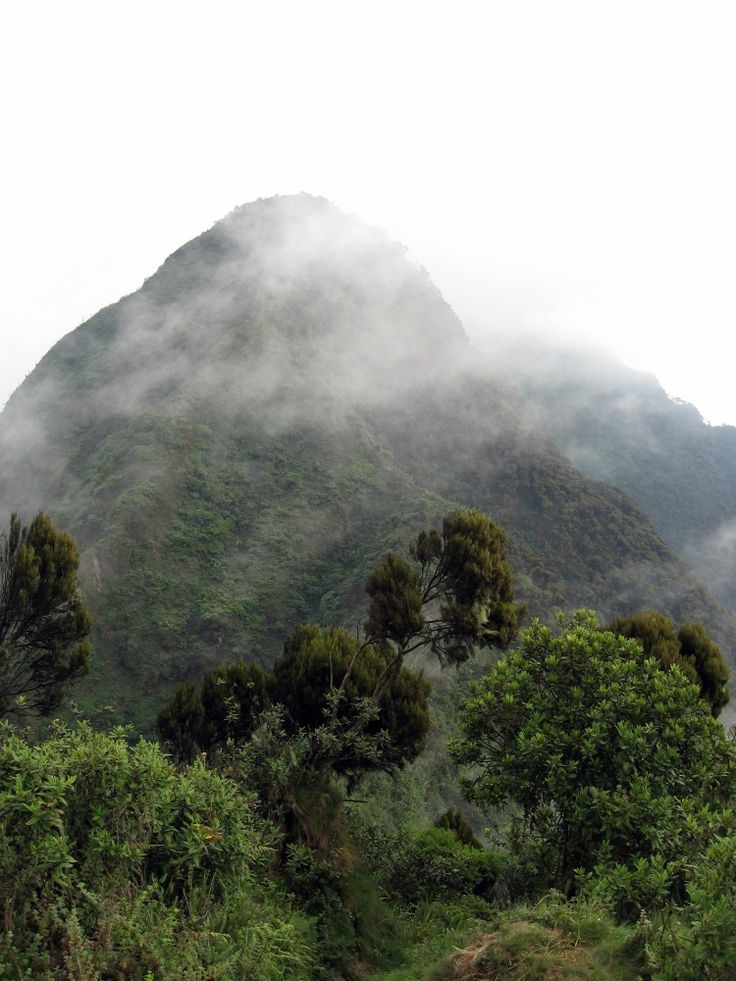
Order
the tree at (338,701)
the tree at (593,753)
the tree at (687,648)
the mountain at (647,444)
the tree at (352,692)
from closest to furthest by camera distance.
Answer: the tree at (593,753), the tree at (338,701), the tree at (352,692), the tree at (687,648), the mountain at (647,444)

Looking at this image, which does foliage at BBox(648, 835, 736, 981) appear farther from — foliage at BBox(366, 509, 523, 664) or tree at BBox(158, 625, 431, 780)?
foliage at BBox(366, 509, 523, 664)

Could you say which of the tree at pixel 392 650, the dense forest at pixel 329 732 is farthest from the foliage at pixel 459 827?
the tree at pixel 392 650

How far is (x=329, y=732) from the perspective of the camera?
10977mm

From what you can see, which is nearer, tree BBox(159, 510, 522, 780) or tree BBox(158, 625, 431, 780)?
tree BBox(158, 625, 431, 780)

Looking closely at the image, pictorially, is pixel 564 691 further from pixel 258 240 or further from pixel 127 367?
pixel 258 240

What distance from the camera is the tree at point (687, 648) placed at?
1633 centimetres

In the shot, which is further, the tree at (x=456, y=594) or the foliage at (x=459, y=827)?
the foliage at (x=459, y=827)

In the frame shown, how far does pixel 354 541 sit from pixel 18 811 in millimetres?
43240

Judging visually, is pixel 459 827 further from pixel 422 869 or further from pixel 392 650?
pixel 392 650

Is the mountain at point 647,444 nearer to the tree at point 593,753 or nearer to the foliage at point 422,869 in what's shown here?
the foliage at point 422,869

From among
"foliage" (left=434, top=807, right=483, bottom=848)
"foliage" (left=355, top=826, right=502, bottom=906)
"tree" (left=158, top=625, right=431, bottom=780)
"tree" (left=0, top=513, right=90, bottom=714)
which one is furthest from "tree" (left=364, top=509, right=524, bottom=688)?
"tree" (left=0, top=513, right=90, bottom=714)

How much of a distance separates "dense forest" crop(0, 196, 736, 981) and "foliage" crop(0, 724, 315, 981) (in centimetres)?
2

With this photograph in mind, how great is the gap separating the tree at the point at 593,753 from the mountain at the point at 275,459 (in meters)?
26.6

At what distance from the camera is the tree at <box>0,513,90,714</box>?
16.4 meters
